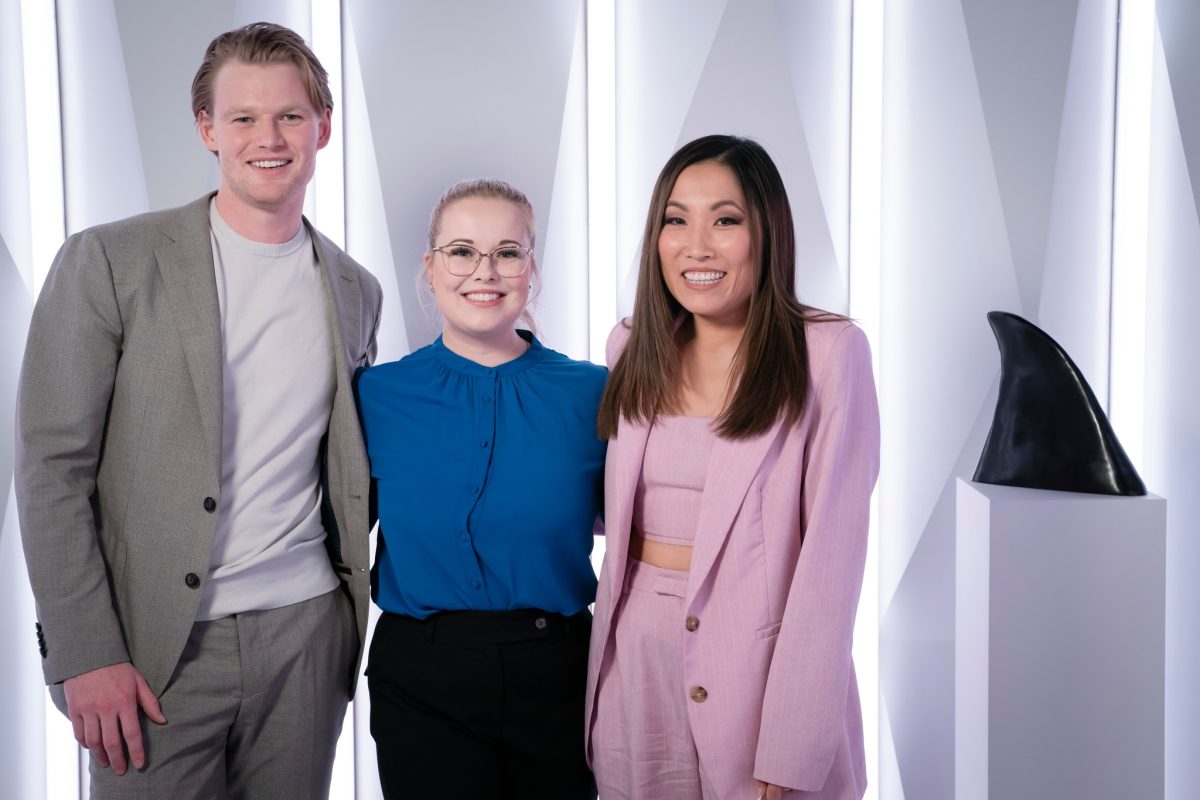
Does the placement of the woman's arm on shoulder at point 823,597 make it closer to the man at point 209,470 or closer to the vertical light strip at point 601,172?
the man at point 209,470

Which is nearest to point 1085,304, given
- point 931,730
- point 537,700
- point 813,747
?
point 931,730

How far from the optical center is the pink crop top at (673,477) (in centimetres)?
162

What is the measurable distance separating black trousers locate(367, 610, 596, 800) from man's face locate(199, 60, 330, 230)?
857mm

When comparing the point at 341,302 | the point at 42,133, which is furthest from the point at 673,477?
the point at 42,133

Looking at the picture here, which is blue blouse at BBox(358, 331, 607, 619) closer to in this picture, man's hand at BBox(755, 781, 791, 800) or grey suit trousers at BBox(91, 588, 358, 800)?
grey suit trousers at BBox(91, 588, 358, 800)

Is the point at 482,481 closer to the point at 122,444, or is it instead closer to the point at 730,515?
the point at 730,515

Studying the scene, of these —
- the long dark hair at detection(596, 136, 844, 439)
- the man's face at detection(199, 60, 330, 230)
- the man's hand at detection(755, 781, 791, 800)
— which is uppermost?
the man's face at detection(199, 60, 330, 230)

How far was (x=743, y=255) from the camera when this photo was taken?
64.2 inches

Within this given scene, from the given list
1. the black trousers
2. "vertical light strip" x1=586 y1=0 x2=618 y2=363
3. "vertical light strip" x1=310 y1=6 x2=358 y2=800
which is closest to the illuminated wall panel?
"vertical light strip" x1=586 y1=0 x2=618 y2=363

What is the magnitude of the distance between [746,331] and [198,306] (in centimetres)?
100

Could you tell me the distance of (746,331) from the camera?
163 centimetres

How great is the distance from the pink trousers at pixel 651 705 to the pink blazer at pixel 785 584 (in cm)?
5

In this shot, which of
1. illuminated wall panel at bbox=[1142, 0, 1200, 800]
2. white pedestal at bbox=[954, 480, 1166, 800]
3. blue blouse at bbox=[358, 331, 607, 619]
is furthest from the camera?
illuminated wall panel at bbox=[1142, 0, 1200, 800]

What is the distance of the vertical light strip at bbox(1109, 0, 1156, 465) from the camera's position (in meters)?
2.68
